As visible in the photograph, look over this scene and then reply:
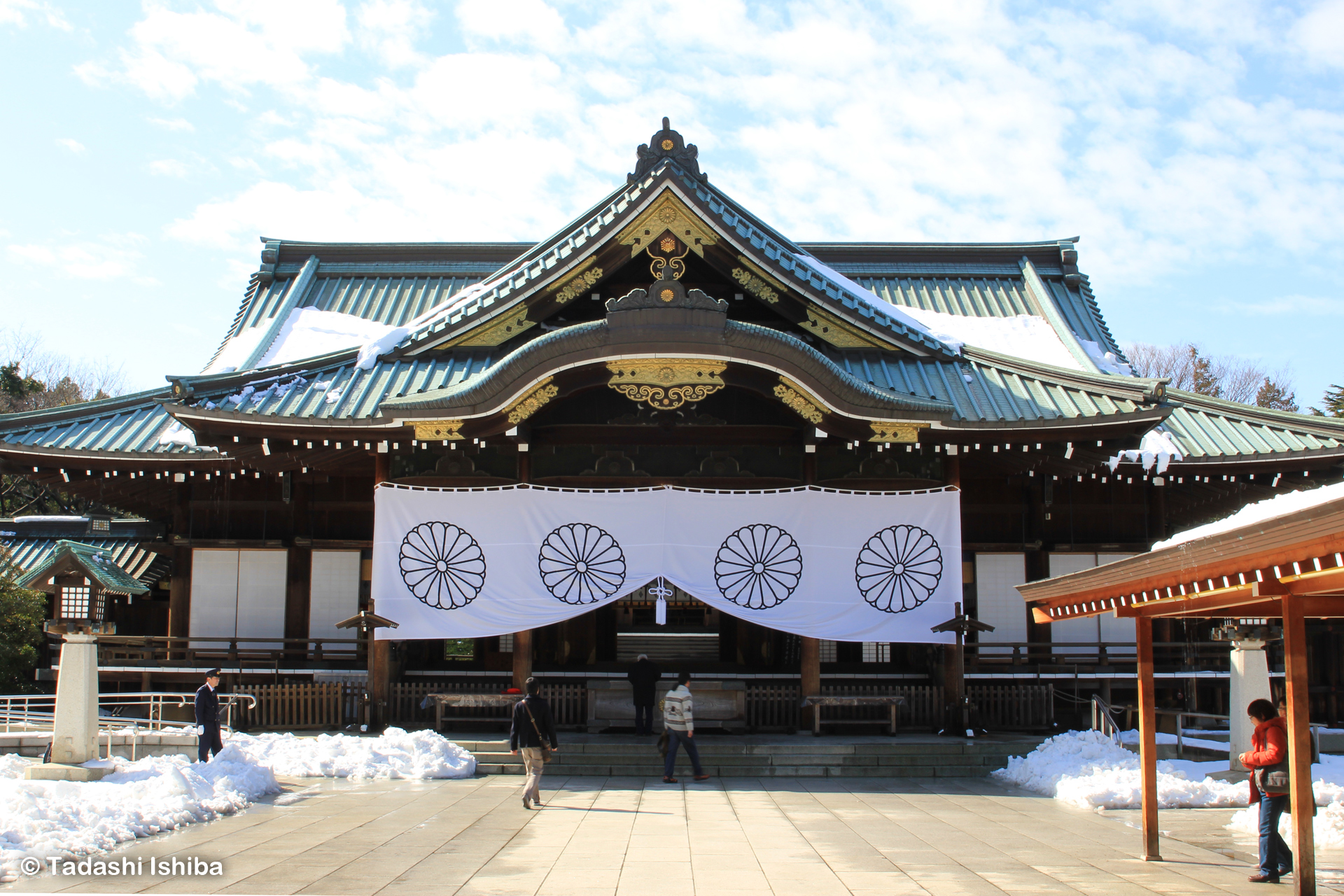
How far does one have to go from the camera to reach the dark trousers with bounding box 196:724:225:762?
475 inches

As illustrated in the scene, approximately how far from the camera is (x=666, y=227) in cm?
1527

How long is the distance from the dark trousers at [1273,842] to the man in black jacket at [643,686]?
8100 millimetres

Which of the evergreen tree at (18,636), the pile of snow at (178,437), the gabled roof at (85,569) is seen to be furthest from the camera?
the evergreen tree at (18,636)

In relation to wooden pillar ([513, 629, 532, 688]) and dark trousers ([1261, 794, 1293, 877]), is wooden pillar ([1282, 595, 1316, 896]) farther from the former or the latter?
wooden pillar ([513, 629, 532, 688])

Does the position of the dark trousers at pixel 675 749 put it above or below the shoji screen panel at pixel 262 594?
below

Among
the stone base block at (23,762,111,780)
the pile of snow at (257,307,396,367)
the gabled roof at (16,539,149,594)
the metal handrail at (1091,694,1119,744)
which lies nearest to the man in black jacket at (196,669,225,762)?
the stone base block at (23,762,111,780)

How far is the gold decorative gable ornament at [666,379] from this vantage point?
13977 mm

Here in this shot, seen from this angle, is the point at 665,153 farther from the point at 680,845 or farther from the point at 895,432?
the point at 680,845

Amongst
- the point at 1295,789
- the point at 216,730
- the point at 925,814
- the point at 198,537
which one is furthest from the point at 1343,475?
the point at 198,537

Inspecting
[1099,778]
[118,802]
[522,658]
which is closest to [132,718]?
[522,658]

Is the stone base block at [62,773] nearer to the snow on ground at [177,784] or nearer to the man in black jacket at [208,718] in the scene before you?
the snow on ground at [177,784]

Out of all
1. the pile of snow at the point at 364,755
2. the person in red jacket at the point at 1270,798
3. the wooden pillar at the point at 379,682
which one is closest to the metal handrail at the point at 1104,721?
the person in red jacket at the point at 1270,798

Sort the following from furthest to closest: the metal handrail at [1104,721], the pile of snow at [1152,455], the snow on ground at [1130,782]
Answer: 1. the pile of snow at [1152,455]
2. the metal handrail at [1104,721]
3. the snow on ground at [1130,782]

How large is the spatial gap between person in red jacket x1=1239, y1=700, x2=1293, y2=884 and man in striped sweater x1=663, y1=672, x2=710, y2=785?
20.1 ft
